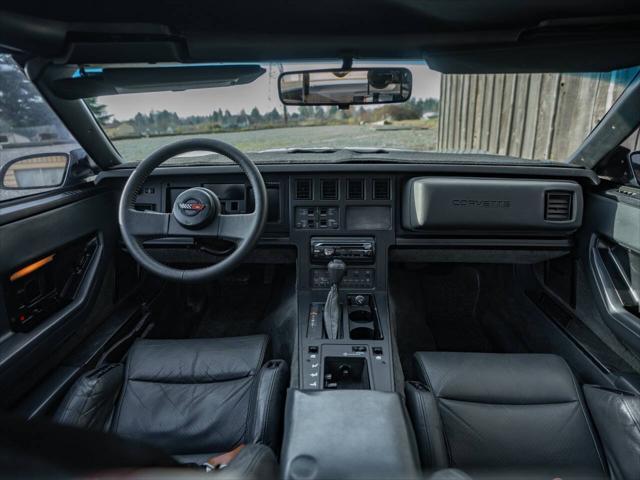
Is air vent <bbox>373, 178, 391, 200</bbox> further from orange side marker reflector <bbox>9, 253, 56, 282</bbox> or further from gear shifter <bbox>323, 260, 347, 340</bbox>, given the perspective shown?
orange side marker reflector <bbox>9, 253, 56, 282</bbox>

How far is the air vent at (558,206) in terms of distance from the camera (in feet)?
7.65

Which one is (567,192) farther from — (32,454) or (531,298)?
(32,454)

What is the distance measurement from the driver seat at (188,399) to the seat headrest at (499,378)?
27.3 inches

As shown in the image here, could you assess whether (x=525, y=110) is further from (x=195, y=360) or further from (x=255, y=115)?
(x=195, y=360)

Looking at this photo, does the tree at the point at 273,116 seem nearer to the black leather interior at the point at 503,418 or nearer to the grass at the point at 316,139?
the grass at the point at 316,139

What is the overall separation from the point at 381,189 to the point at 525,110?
3258 mm

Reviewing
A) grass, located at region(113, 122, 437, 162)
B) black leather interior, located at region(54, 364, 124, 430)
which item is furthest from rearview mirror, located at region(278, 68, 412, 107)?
black leather interior, located at region(54, 364, 124, 430)

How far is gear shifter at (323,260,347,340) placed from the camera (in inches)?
86.6

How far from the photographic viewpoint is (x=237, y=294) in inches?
130

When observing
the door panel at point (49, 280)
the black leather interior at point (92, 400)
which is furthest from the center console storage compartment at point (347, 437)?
the door panel at point (49, 280)

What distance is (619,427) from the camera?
166 cm

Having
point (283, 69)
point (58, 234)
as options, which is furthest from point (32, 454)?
point (283, 69)

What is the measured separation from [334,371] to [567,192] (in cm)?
154

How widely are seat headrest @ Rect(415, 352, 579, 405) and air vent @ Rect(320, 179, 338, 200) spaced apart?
985 millimetres
